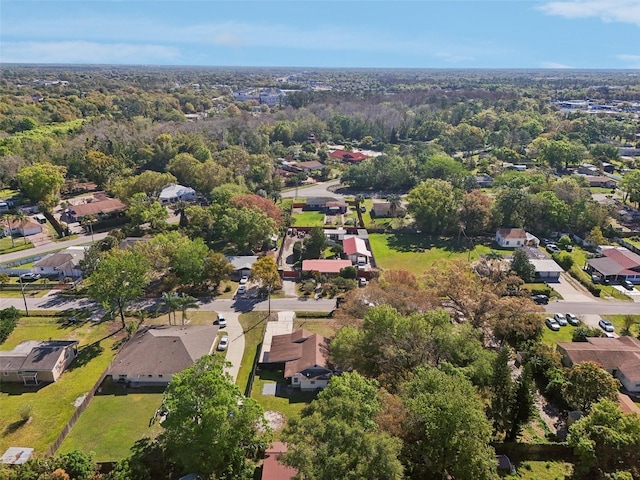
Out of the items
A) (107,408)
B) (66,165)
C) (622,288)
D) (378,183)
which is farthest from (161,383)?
(66,165)

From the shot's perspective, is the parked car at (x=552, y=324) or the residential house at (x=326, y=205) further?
the residential house at (x=326, y=205)

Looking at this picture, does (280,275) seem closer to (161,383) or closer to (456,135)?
(161,383)

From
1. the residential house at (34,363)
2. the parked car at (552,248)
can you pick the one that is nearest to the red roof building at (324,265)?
the residential house at (34,363)

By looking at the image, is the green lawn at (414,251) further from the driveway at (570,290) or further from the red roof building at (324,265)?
the driveway at (570,290)

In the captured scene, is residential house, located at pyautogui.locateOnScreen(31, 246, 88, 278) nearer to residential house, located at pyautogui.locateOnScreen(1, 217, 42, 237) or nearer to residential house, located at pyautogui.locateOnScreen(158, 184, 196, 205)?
residential house, located at pyautogui.locateOnScreen(1, 217, 42, 237)

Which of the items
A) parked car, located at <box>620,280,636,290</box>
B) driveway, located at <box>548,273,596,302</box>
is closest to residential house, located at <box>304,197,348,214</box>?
driveway, located at <box>548,273,596,302</box>

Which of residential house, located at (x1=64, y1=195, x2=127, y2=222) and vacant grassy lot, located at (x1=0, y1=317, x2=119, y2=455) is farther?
residential house, located at (x1=64, y1=195, x2=127, y2=222)
